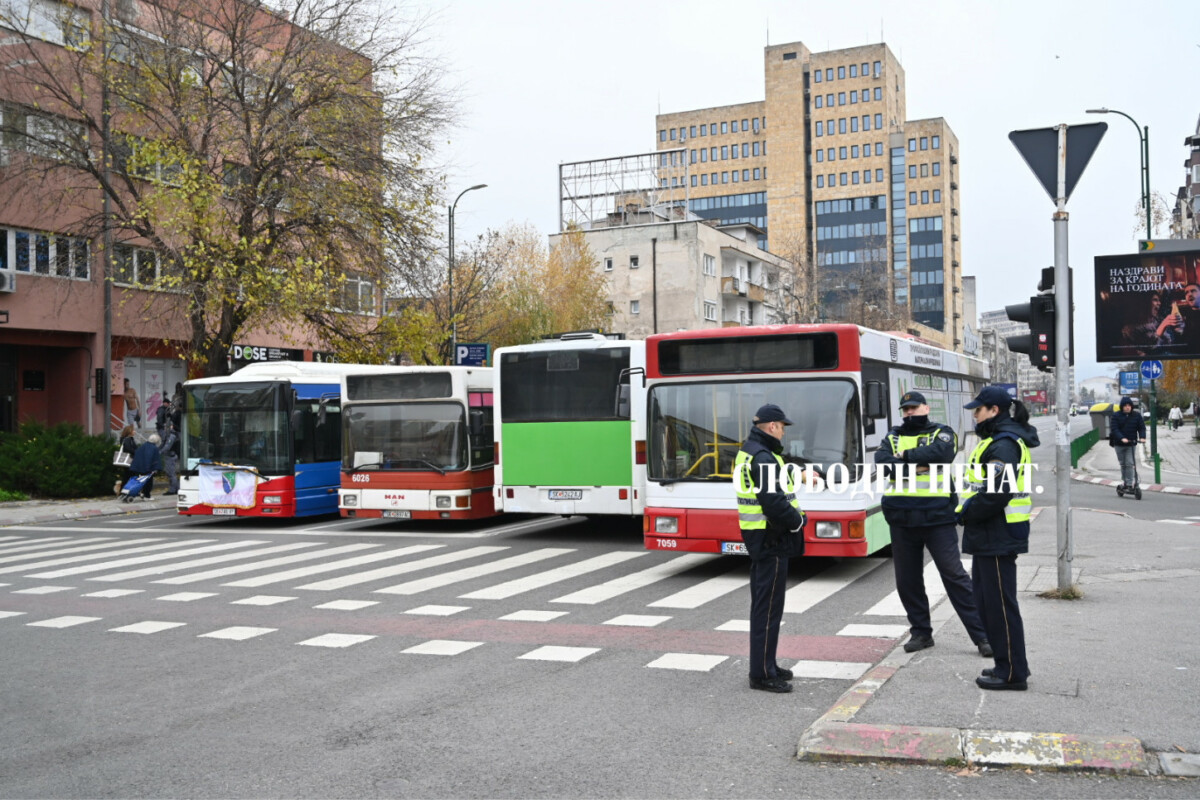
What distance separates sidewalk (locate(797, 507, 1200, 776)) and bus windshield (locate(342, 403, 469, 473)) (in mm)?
9681

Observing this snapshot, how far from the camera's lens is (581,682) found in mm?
7469

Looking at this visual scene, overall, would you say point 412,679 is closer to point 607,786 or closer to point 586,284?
point 607,786

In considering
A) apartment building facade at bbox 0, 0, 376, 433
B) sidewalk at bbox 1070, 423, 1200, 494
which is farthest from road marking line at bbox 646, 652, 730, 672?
apartment building facade at bbox 0, 0, 376, 433

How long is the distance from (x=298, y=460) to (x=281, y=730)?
44.8 ft

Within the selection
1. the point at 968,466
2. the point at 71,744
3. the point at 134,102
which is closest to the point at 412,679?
the point at 71,744

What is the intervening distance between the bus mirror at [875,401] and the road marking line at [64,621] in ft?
25.9

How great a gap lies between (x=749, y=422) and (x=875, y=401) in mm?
1337

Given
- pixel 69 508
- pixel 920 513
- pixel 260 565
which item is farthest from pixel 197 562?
pixel 69 508

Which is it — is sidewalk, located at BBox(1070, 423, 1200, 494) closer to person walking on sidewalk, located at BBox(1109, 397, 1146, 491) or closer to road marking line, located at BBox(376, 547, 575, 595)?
person walking on sidewalk, located at BBox(1109, 397, 1146, 491)

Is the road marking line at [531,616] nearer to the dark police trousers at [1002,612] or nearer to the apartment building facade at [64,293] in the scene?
the dark police trousers at [1002,612]

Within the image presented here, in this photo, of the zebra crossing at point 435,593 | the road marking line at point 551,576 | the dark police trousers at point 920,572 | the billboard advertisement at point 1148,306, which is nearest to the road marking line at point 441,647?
the zebra crossing at point 435,593

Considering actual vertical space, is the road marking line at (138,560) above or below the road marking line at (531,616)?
below

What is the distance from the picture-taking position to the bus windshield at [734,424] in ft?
37.7

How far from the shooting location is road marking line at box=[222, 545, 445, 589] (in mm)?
12617
